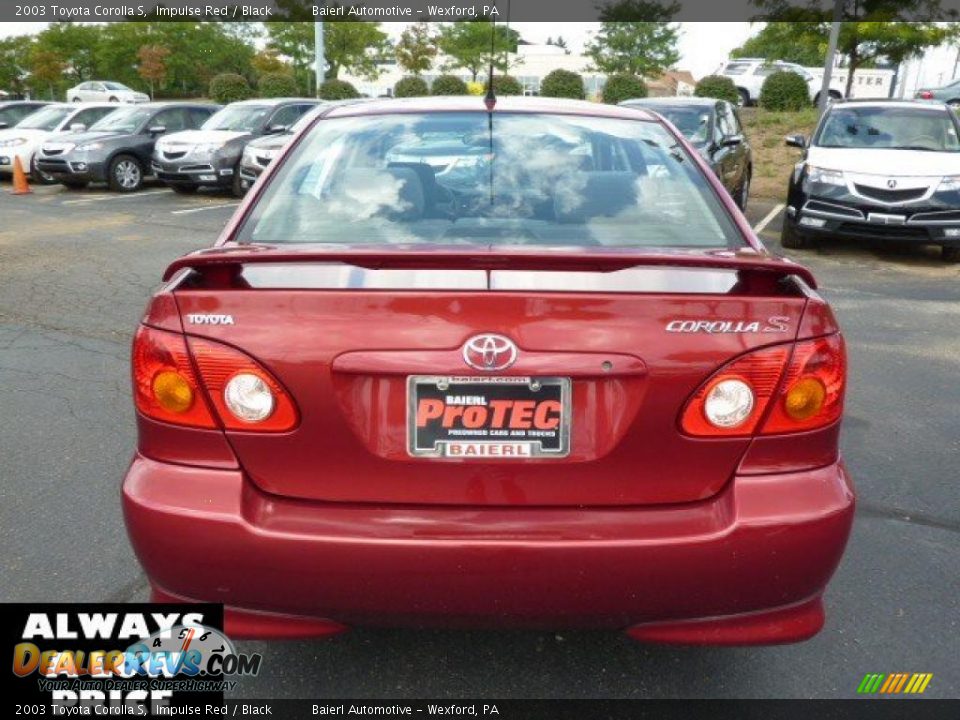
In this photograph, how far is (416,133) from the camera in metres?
3.07

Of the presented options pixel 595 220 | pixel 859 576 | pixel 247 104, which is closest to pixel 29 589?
pixel 595 220

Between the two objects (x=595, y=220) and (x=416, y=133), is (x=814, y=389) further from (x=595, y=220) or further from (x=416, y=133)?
(x=416, y=133)

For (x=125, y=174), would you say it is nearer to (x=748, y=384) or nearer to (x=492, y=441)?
(x=492, y=441)

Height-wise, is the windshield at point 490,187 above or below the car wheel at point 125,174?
above

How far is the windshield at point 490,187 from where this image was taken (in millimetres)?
2551

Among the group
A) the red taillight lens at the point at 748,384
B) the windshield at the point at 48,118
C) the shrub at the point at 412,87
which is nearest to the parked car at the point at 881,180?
→ the red taillight lens at the point at 748,384

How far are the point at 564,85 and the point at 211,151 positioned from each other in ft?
50.3

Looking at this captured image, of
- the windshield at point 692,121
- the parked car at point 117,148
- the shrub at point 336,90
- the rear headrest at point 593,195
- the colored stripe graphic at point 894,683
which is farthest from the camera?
the shrub at point 336,90

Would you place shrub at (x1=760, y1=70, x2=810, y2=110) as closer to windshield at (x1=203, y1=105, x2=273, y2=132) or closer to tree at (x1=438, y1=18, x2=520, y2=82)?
windshield at (x1=203, y1=105, x2=273, y2=132)

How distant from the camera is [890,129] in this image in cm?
1003

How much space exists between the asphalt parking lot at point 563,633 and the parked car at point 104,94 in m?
37.2

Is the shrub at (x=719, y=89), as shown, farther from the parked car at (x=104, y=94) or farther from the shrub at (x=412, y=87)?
the parked car at (x=104, y=94)

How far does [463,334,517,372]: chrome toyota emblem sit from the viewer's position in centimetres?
188

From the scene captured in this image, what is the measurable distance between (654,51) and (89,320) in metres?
48.2
